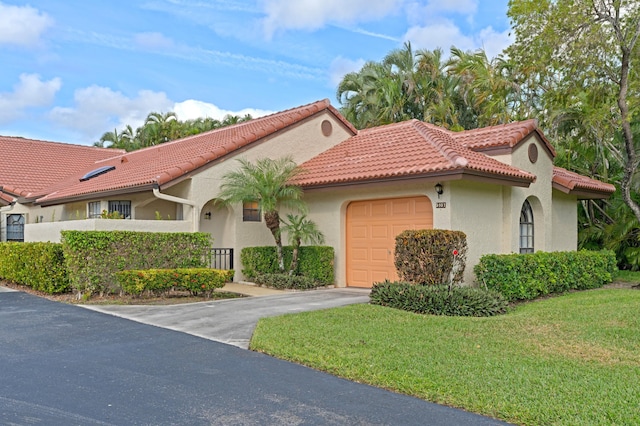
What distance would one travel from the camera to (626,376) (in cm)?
635

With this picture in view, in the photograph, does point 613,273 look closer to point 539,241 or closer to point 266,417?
point 539,241

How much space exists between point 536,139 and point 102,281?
39.4 feet

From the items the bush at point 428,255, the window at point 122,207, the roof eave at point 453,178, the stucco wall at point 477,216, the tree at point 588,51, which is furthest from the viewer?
the window at point 122,207

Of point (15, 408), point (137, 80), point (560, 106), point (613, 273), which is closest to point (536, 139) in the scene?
point (560, 106)

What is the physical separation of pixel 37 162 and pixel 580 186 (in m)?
22.6

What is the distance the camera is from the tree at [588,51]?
47.3 ft

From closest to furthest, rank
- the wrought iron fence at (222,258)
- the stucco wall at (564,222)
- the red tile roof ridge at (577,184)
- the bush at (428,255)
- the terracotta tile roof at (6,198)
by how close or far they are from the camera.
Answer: the bush at (428,255) < the wrought iron fence at (222,258) < the red tile roof ridge at (577,184) < the stucco wall at (564,222) < the terracotta tile roof at (6,198)

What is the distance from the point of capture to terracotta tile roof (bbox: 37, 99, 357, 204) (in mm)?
15062

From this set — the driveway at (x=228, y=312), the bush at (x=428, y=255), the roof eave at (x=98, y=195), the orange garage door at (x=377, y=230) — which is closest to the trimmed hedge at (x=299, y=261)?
the orange garage door at (x=377, y=230)

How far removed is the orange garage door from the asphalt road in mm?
6961

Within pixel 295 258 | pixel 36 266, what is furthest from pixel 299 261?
pixel 36 266

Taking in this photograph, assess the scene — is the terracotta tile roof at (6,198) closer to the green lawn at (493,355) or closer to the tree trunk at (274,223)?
the tree trunk at (274,223)

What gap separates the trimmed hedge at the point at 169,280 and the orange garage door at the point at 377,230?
3.84 meters

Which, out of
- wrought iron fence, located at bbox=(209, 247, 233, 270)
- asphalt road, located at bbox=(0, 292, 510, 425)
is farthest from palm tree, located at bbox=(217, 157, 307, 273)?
asphalt road, located at bbox=(0, 292, 510, 425)
